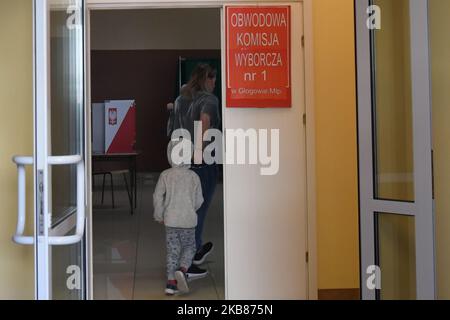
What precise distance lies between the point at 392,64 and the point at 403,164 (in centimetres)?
42

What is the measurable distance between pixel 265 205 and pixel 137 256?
2.30 metres

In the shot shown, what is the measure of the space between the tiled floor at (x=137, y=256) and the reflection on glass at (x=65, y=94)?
2132 mm

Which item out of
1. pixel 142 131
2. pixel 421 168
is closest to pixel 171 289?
pixel 421 168

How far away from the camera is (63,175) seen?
7.93 ft

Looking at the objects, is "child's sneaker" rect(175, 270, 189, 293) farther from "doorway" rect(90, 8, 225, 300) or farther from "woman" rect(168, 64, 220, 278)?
"woman" rect(168, 64, 220, 278)

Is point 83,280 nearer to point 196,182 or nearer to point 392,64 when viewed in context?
point 392,64

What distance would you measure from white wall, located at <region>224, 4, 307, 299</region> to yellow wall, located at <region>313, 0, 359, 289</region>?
16 cm

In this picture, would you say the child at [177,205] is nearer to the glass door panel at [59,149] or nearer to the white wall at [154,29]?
the glass door panel at [59,149]

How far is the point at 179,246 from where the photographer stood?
4.69 meters

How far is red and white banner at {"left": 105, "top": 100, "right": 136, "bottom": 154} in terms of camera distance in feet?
40.5

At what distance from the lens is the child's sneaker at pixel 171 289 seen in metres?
4.54

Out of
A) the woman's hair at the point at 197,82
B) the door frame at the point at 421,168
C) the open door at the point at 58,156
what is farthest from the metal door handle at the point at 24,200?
the woman's hair at the point at 197,82

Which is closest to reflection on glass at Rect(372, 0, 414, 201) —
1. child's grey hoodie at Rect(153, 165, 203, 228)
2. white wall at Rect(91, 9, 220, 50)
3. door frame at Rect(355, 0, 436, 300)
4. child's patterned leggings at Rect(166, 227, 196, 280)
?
door frame at Rect(355, 0, 436, 300)
